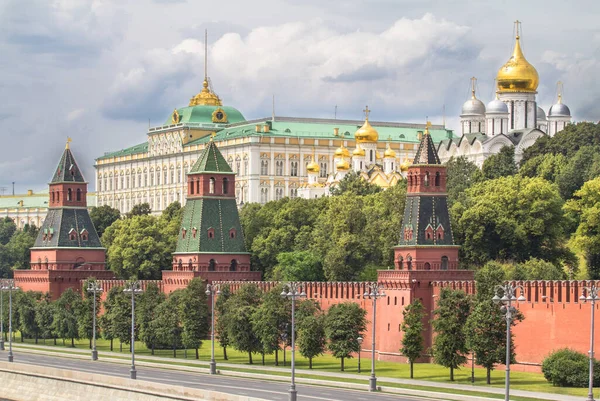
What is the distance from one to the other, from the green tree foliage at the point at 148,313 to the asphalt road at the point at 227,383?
7.39 m

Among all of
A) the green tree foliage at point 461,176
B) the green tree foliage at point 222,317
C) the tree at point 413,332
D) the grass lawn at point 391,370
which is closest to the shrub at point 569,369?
the grass lawn at point 391,370

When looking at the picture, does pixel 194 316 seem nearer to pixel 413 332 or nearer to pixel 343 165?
pixel 413 332

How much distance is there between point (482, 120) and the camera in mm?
185250

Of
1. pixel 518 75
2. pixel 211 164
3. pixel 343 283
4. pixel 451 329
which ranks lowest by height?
pixel 451 329

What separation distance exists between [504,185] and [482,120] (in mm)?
58351

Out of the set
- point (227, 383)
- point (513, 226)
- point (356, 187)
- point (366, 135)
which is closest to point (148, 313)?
point (513, 226)

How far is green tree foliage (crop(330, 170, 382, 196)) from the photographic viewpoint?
6403 inches

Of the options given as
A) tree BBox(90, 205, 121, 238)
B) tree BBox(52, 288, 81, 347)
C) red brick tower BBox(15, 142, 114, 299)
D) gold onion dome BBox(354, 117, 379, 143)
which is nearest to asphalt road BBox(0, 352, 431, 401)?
tree BBox(52, 288, 81, 347)

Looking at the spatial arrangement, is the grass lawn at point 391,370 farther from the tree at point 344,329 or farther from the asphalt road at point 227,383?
the asphalt road at point 227,383

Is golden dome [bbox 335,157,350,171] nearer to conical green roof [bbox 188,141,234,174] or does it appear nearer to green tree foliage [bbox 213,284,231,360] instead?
conical green roof [bbox 188,141,234,174]

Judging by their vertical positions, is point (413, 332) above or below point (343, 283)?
below

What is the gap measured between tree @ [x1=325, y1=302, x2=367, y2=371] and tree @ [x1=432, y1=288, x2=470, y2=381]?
669 cm

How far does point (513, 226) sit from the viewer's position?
122 meters

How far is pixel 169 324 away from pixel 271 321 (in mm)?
12102
